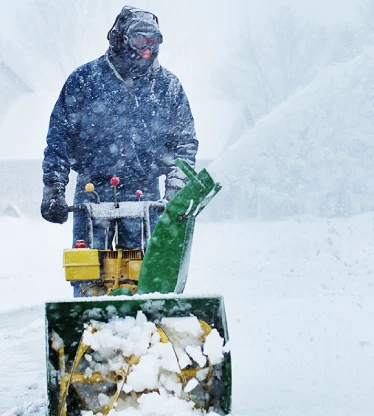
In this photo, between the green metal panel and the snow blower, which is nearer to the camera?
the snow blower

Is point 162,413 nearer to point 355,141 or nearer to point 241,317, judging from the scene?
point 241,317

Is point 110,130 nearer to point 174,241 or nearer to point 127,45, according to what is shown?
point 127,45

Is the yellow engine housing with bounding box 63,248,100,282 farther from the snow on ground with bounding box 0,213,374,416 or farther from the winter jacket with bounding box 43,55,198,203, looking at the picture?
the winter jacket with bounding box 43,55,198,203

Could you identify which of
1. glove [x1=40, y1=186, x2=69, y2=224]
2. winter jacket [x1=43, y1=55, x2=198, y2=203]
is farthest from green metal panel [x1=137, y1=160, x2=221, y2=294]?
winter jacket [x1=43, y1=55, x2=198, y2=203]

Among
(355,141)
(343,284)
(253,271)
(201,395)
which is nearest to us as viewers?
(201,395)

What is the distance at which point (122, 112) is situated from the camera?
15.1 ft

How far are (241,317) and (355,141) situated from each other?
11.1m

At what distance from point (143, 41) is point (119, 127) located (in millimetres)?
599

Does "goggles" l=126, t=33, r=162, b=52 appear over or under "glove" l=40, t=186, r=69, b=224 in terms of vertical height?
over

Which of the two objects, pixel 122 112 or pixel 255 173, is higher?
pixel 255 173

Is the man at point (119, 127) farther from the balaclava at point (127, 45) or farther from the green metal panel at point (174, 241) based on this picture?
the green metal panel at point (174, 241)

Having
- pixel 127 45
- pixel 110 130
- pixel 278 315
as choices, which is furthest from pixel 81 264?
pixel 278 315

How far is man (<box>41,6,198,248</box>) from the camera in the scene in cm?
449

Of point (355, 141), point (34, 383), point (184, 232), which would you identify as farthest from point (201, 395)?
point (355, 141)
